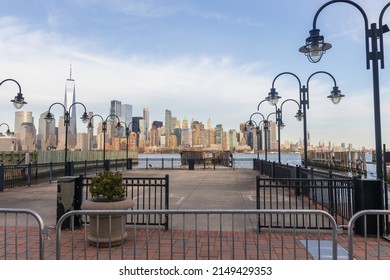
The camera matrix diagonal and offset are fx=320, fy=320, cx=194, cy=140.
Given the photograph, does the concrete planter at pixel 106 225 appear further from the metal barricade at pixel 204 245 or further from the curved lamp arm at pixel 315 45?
the curved lamp arm at pixel 315 45

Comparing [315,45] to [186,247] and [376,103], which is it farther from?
[186,247]

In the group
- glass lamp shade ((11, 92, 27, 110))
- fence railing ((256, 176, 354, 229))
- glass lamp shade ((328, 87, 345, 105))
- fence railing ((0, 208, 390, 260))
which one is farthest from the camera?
glass lamp shade ((11, 92, 27, 110))

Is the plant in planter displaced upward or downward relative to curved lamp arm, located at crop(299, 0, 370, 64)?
downward

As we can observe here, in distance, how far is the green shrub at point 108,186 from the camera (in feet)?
20.6

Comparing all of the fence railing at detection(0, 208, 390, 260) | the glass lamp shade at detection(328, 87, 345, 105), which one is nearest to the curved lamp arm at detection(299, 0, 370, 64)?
the fence railing at detection(0, 208, 390, 260)

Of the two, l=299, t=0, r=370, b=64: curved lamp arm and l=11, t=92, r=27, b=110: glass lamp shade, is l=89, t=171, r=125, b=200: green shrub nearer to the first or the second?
l=299, t=0, r=370, b=64: curved lamp arm

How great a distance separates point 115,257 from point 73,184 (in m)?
2.86

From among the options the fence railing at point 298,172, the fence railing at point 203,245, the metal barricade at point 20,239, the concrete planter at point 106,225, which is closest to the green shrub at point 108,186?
the concrete planter at point 106,225

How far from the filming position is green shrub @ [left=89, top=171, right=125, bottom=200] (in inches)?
247

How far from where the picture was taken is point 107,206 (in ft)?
19.6

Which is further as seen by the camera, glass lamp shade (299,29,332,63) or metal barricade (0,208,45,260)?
glass lamp shade (299,29,332,63)
